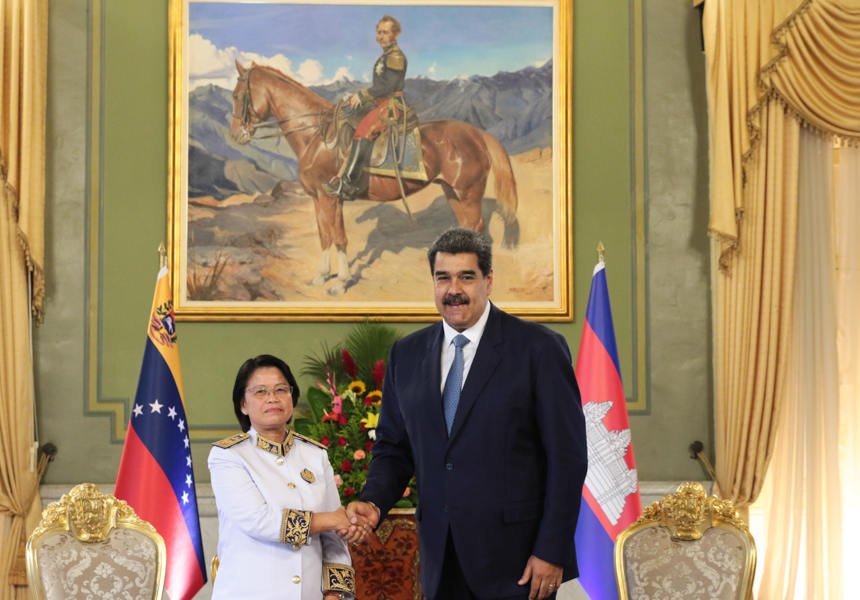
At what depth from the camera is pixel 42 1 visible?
4758 millimetres

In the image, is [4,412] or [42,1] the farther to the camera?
[42,1]

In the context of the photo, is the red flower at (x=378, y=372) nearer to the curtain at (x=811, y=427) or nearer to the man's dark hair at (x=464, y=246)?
the man's dark hair at (x=464, y=246)

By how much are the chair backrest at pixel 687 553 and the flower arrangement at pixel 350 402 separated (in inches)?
51.4

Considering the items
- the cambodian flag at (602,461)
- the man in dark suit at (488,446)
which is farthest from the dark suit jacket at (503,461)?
the cambodian flag at (602,461)

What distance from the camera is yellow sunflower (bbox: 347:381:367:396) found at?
433cm

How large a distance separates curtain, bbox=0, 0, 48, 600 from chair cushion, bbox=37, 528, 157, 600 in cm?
161

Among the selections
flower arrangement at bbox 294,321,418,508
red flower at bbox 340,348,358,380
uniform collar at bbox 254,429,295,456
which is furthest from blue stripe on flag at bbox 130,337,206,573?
uniform collar at bbox 254,429,295,456

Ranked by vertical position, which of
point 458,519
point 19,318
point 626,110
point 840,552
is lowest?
point 840,552

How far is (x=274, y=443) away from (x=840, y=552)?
11.8 ft

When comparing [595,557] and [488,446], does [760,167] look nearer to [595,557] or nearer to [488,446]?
[595,557]

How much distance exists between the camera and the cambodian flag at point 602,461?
4.07m

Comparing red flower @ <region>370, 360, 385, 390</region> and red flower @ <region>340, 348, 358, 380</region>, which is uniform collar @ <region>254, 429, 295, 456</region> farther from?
red flower @ <region>340, 348, 358, 380</region>

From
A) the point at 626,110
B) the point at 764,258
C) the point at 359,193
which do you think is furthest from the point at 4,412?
the point at 764,258

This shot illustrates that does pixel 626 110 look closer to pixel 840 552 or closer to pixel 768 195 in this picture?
pixel 768 195
